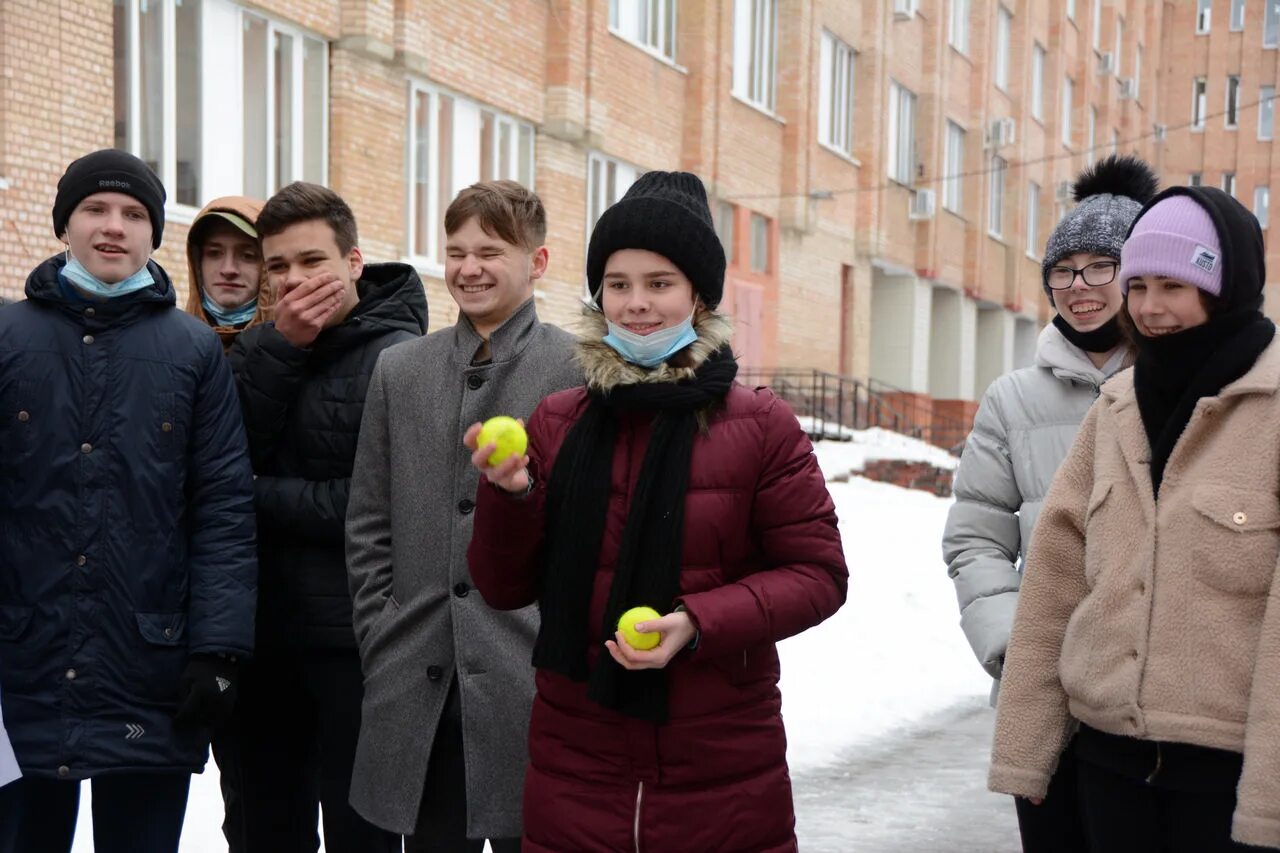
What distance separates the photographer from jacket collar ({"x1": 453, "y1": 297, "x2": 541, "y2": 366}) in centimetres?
368

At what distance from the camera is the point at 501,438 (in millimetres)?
2758

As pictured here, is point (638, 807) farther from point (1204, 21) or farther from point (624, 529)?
point (1204, 21)

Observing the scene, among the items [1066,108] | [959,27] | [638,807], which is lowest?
[638,807]

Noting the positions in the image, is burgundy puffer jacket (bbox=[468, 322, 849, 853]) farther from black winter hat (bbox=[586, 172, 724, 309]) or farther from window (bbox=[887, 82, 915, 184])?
window (bbox=[887, 82, 915, 184])

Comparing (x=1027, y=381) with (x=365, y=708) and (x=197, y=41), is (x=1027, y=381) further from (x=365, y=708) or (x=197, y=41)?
(x=197, y=41)

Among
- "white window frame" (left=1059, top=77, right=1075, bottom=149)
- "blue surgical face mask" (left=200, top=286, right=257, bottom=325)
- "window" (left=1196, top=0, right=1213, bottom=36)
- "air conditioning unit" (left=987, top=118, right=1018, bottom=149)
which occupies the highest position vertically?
"window" (left=1196, top=0, right=1213, bottom=36)

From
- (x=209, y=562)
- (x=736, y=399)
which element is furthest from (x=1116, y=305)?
(x=209, y=562)

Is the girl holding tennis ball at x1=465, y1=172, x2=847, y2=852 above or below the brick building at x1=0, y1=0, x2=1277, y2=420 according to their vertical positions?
below

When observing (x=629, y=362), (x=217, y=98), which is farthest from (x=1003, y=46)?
(x=629, y=362)

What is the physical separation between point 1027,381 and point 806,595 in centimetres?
132

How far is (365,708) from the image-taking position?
11.8 ft

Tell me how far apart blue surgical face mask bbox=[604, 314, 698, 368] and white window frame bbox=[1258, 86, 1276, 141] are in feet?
172

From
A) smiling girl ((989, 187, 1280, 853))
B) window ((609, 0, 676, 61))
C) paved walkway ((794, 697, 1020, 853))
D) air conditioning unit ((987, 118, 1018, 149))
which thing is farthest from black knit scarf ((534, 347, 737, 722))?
air conditioning unit ((987, 118, 1018, 149))

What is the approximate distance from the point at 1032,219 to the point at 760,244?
1710 cm
